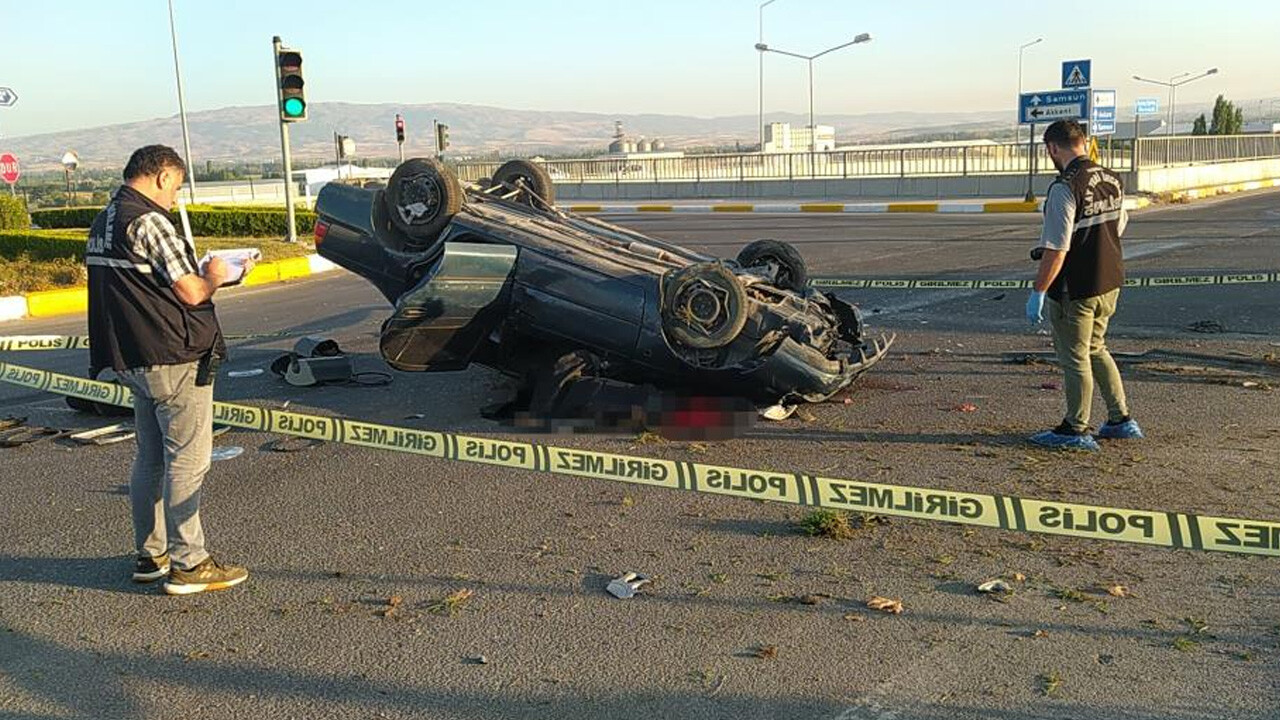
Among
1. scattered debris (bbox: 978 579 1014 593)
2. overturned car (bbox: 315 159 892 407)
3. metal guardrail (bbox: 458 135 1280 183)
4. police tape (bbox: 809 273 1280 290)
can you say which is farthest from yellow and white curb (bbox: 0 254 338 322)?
metal guardrail (bbox: 458 135 1280 183)

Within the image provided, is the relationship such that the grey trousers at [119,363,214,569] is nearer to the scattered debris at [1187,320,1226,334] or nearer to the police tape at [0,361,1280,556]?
the police tape at [0,361,1280,556]

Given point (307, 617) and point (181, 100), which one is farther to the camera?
point (181, 100)

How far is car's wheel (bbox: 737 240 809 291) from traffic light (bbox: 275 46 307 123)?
33.0ft

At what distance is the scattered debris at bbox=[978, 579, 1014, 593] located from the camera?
Answer: 4218 millimetres

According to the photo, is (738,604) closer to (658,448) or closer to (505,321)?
(658,448)

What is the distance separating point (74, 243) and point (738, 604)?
1427 cm

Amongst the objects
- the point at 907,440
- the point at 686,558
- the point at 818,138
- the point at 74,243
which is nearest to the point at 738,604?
the point at 686,558

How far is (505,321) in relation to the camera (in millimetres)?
6797

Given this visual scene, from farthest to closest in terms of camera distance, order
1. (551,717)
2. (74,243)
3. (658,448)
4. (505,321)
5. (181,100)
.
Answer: (181,100) < (74,243) < (505,321) < (658,448) < (551,717)

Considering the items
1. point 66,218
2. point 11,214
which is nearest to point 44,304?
point 11,214

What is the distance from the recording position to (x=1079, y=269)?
5.95m

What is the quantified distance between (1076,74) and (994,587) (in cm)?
2285

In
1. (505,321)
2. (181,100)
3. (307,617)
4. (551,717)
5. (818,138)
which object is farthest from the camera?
(818,138)

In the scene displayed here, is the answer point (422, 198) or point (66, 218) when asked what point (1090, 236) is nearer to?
point (422, 198)
